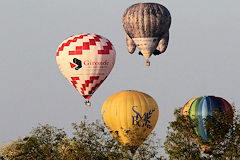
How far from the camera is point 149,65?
11444cm

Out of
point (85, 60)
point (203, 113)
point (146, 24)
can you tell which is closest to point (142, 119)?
point (203, 113)

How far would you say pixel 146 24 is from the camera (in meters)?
110

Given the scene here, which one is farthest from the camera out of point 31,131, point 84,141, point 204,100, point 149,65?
point 149,65

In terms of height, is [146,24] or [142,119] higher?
[146,24]

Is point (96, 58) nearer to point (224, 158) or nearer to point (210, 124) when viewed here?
point (210, 124)

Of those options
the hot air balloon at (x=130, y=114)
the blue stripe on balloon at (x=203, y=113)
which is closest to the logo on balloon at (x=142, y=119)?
the hot air balloon at (x=130, y=114)

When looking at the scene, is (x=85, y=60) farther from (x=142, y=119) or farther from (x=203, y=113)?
(x=203, y=113)

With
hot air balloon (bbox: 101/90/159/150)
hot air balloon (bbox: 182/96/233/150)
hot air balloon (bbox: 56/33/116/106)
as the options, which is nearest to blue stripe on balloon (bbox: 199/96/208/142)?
hot air balloon (bbox: 182/96/233/150)

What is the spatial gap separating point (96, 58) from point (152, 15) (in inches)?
474

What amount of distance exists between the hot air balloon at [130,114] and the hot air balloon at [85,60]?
9.86 feet

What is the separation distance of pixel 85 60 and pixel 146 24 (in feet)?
39.2

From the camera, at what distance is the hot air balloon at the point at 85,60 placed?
4006 inches

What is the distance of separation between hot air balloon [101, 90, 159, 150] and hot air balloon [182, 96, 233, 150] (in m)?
5.60

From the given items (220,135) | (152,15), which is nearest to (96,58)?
(152,15)
